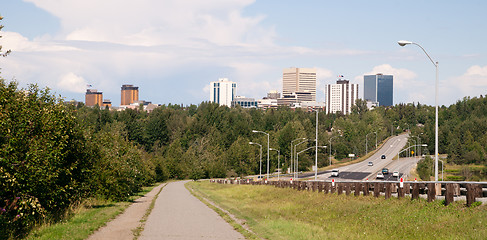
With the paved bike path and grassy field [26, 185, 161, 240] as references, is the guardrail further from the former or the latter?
grassy field [26, 185, 161, 240]

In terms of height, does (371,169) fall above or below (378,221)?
below

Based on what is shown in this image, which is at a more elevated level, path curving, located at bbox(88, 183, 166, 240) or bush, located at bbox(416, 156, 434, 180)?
path curving, located at bbox(88, 183, 166, 240)

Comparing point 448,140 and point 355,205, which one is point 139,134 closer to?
point 448,140

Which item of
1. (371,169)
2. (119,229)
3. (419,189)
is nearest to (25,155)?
(119,229)

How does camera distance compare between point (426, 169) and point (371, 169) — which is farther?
point (371, 169)

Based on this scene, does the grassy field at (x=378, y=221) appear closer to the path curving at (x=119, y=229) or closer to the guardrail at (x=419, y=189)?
the guardrail at (x=419, y=189)

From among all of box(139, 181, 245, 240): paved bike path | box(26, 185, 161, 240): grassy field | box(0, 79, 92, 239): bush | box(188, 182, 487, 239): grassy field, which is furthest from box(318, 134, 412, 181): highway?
box(0, 79, 92, 239): bush

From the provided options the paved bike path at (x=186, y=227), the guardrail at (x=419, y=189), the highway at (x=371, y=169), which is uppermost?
the guardrail at (x=419, y=189)

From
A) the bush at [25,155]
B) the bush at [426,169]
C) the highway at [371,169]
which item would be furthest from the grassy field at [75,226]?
the bush at [426,169]

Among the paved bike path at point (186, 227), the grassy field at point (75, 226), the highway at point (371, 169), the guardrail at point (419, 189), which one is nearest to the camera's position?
the grassy field at point (75, 226)

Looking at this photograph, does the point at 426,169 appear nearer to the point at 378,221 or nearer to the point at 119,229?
the point at 378,221

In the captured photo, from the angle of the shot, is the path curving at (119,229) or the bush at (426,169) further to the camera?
the bush at (426,169)

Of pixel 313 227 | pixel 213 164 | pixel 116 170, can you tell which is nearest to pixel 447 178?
pixel 213 164

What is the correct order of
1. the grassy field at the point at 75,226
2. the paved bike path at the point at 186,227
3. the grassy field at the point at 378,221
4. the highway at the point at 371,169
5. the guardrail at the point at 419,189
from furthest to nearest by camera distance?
1. the highway at the point at 371,169
2. the paved bike path at the point at 186,227
3. the guardrail at the point at 419,189
4. the grassy field at the point at 75,226
5. the grassy field at the point at 378,221
